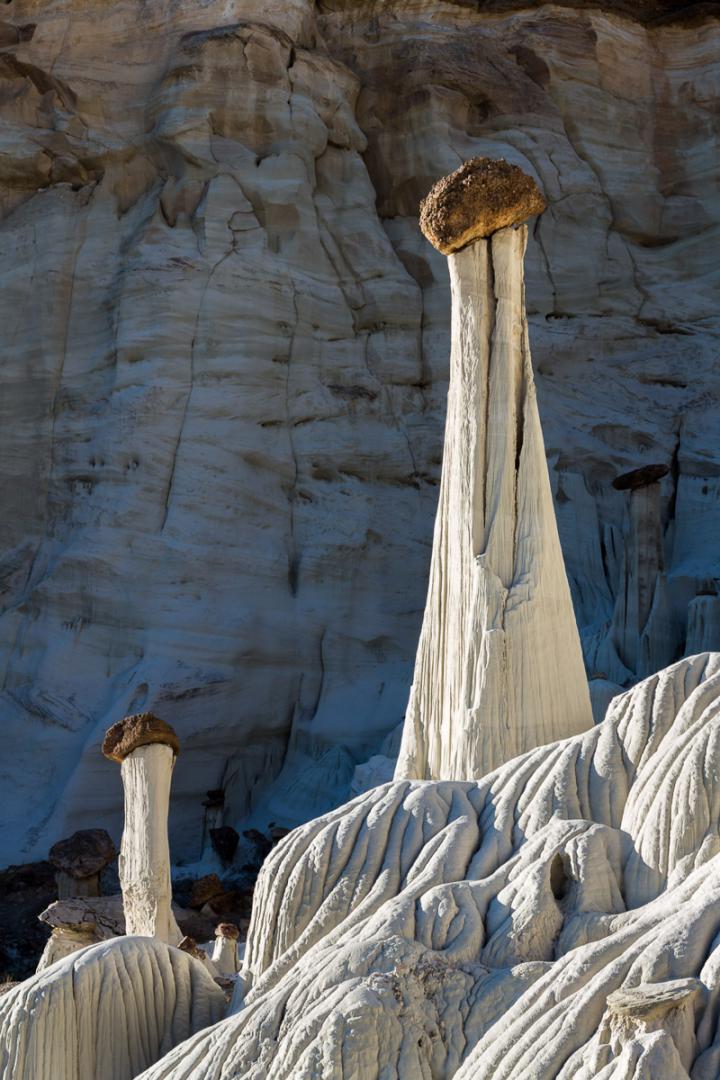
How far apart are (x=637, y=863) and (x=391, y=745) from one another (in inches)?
407

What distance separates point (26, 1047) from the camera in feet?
26.2

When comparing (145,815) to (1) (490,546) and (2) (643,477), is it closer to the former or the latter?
(1) (490,546)

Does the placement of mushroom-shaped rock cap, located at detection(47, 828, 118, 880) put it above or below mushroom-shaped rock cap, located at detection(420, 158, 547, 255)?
below

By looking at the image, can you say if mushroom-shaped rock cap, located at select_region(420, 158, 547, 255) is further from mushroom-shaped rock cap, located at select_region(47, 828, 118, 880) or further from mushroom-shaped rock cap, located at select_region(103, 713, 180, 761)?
mushroom-shaped rock cap, located at select_region(47, 828, 118, 880)

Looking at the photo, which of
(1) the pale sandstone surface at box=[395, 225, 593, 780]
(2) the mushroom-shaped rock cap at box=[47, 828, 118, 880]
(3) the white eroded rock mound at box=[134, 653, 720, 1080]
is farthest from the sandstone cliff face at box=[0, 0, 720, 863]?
(3) the white eroded rock mound at box=[134, 653, 720, 1080]

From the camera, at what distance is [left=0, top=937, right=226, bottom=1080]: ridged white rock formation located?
8.02 metres

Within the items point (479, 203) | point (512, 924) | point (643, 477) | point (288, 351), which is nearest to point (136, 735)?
point (479, 203)

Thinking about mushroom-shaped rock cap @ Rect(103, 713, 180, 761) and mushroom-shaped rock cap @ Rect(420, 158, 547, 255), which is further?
mushroom-shaped rock cap @ Rect(103, 713, 180, 761)

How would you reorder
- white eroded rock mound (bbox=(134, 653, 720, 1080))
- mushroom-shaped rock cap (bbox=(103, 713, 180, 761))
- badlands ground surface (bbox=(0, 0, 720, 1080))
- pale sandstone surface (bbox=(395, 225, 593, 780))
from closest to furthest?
white eroded rock mound (bbox=(134, 653, 720, 1080)) → pale sandstone surface (bbox=(395, 225, 593, 780)) → badlands ground surface (bbox=(0, 0, 720, 1080)) → mushroom-shaped rock cap (bbox=(103, 713, 180, 761))

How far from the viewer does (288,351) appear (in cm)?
2177

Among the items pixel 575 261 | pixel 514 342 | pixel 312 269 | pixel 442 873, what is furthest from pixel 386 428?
pixel 442 873

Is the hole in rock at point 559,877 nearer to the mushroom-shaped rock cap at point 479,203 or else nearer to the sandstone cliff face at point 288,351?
the mushroom-shaped rock cap at point 479,203

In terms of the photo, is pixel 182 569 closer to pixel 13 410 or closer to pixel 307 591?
pixel 307 591

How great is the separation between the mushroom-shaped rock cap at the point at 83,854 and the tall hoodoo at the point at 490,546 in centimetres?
599
